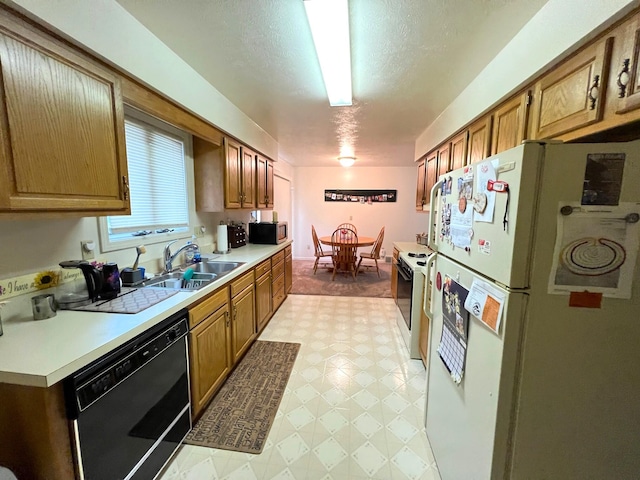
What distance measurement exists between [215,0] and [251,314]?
2.37 metres

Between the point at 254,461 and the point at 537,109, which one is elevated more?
the point at 537,109

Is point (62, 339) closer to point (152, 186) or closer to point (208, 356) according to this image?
point (208, 356)

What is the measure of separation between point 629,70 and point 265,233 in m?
Result: 3.45

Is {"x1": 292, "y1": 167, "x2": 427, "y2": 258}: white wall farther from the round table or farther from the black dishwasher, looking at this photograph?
the black dishwasher

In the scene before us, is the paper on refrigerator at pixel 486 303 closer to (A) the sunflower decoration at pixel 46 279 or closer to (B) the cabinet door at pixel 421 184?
(A) the sunflower decoration at pixel 46 279

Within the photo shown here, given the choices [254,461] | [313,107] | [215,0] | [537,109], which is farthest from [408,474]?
[313,107]

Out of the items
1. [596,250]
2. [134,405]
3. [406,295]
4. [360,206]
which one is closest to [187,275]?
[134,405]

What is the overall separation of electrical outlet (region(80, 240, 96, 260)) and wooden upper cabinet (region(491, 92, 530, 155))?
8.67 ft

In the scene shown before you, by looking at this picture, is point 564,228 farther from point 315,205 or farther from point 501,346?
point 315,205

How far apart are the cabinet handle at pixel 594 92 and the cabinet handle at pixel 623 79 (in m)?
0.08

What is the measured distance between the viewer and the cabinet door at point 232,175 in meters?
2.67

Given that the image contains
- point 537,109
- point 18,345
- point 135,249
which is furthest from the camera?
point 135,249

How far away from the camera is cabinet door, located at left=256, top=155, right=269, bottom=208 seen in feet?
11.5

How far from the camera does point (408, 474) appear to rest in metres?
1.44
